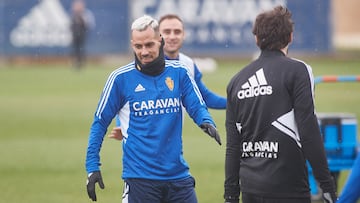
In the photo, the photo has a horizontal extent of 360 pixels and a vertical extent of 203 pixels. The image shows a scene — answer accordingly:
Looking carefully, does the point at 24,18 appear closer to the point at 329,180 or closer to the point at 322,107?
the point at 322,107

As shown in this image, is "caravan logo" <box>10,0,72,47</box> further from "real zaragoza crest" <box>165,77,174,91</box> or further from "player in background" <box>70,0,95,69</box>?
"real zaragoza crest" <box>165,77,174,91</box>

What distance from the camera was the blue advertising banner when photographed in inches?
1400

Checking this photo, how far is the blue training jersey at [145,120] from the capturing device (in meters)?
6.55

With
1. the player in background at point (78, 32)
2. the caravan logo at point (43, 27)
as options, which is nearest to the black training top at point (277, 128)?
the player in background at point (78, 32)

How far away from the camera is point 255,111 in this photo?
6.03 metres

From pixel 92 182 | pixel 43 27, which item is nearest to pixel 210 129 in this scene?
pixel 92 182

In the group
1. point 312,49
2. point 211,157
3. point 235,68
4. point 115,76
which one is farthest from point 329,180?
point 312,49

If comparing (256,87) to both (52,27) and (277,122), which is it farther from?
(52,27)

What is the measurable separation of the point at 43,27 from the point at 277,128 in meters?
30.6

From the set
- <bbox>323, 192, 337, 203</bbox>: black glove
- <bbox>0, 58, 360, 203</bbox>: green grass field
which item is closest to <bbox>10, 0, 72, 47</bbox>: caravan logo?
<bbox>0, 58, 360, 203</bbox>: green grass field

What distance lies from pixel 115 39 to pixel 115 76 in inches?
1174

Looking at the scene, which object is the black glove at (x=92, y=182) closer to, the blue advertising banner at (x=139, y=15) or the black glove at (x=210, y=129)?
the black glove at (x=210, y=129)

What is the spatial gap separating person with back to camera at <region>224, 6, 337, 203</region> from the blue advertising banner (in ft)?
96.5

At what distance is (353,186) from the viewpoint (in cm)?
439
